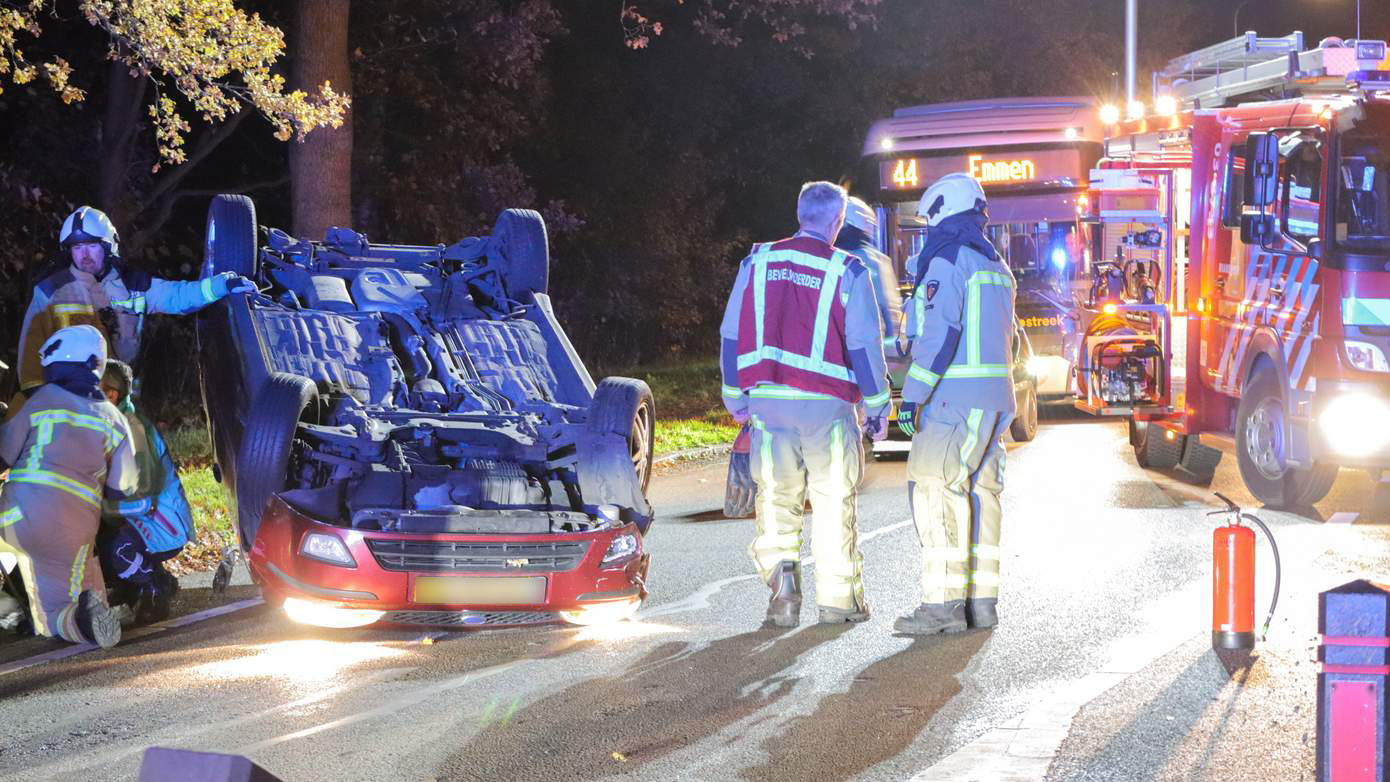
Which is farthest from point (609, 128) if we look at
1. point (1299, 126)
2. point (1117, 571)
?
point (1117, 571)

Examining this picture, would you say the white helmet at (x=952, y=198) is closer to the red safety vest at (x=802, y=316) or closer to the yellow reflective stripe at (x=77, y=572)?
the red safety vest at (x=802, y=316)

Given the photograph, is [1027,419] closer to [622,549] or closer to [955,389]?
[955,389]

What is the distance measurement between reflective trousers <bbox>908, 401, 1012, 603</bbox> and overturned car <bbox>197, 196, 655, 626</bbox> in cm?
124

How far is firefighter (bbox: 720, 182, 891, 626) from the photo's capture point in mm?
7629

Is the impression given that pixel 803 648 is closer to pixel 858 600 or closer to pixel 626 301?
pixel 858 600

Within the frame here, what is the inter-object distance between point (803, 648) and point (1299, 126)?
560 centimetres

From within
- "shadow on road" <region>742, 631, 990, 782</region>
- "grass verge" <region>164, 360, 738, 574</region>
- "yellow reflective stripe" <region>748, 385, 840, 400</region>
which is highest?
"yellow reflective stripe" <region>748, 385, 840, 400</region>

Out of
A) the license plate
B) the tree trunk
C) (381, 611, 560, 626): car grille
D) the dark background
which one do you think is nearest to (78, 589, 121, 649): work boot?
(381, 611, 560, 626): car grille

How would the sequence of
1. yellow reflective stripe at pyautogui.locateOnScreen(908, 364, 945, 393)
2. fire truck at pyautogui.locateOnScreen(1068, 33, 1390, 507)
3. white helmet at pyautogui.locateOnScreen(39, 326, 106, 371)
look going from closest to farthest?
white helmet at pyautogui.locateOnScreen(39, 326, 106, 371)
yellow reflective stripe at pyautogui.locateOnScreen(908, 364, 945, 393)
fire truck at pyautogui.locateOnScreen(1068, 33, 1390, 507)

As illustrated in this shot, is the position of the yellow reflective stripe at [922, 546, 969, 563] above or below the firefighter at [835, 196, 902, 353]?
below

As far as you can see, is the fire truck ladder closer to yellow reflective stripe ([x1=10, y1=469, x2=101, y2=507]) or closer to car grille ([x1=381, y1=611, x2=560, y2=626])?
car grille ([x1=381, y1=611, x2=560, y2=626])

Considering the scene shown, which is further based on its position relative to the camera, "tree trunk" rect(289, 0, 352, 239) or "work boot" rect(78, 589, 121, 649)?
"tree trunk" rect(289, 0, 352, 239)

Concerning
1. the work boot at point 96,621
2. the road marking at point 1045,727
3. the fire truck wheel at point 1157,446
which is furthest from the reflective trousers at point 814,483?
the fire truck wheel at point 1157,446

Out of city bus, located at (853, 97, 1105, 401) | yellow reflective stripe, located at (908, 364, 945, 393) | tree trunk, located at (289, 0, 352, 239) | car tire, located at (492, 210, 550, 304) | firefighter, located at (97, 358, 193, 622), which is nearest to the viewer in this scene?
yellow reflective stripe, located at (908, 364, 945, 393)
